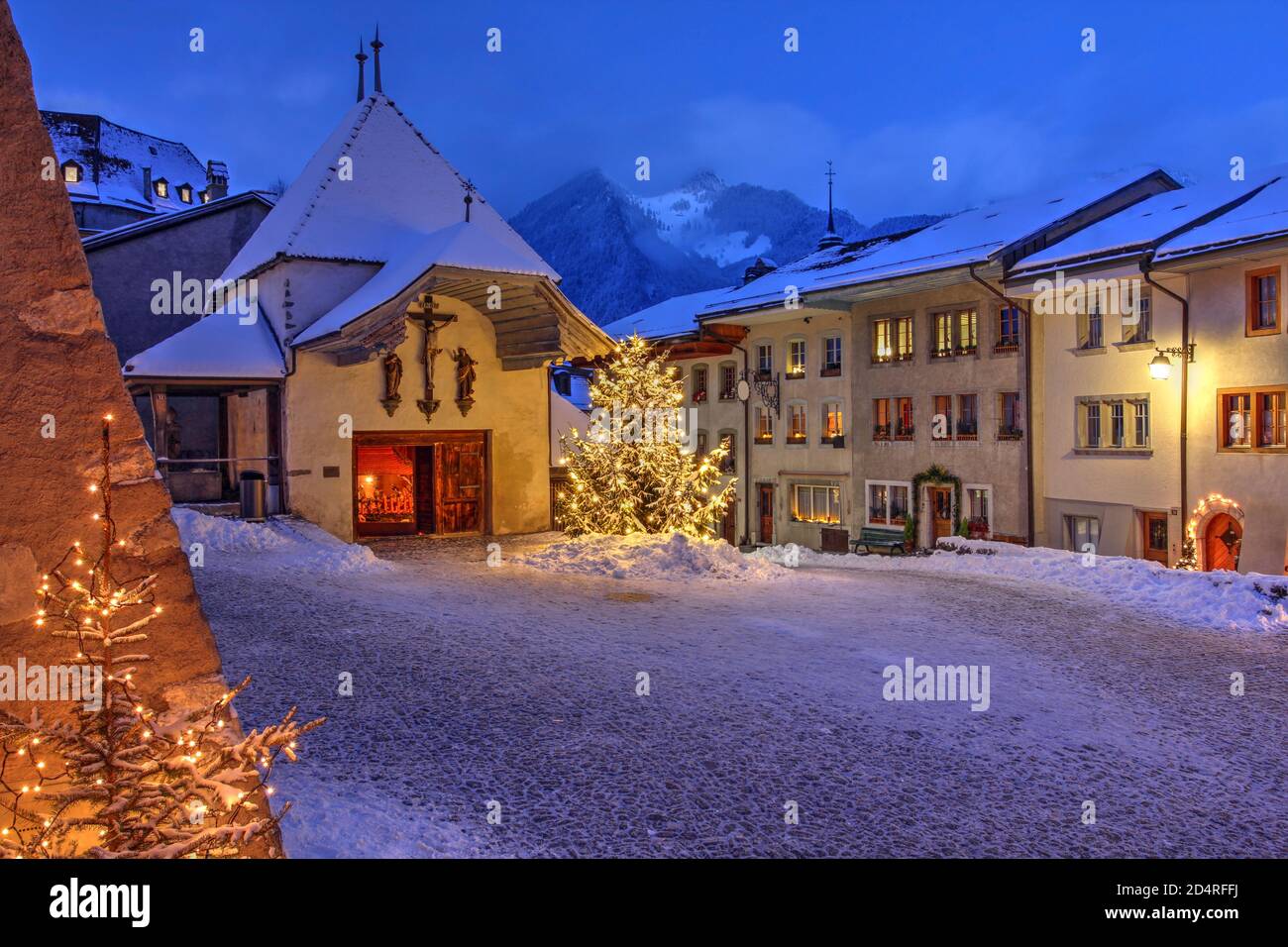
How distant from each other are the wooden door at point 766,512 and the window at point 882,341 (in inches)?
271

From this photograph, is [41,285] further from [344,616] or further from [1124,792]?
[344,616]

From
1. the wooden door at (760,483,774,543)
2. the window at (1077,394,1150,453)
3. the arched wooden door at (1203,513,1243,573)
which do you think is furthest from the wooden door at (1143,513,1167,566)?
the wooden door at (760,483,774,543)

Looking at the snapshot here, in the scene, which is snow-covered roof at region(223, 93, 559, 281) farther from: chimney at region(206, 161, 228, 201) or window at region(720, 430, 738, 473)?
chimney at region(206, 161, 228, 201)

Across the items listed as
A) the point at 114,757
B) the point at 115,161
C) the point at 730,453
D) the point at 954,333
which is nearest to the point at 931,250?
the point at 954,333

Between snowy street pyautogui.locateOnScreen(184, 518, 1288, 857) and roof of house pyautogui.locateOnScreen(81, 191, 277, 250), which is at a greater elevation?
roof of house pyautogui.locateOnScreen(81, 191, 277, 250)

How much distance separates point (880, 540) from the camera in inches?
1240

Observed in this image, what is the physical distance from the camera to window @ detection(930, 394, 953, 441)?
31000 mm

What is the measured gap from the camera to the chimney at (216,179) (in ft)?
149

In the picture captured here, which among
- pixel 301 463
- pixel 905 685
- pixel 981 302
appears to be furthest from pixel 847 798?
pixel 981 302

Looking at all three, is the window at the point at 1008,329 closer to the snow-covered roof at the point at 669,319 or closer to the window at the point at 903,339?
the window at the point at 903,339

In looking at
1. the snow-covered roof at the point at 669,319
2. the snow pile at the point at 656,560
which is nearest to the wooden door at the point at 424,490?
the snow pile at the point at 656,560

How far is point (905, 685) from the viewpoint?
9930 mm

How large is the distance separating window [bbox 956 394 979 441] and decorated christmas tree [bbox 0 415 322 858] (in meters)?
28.5
